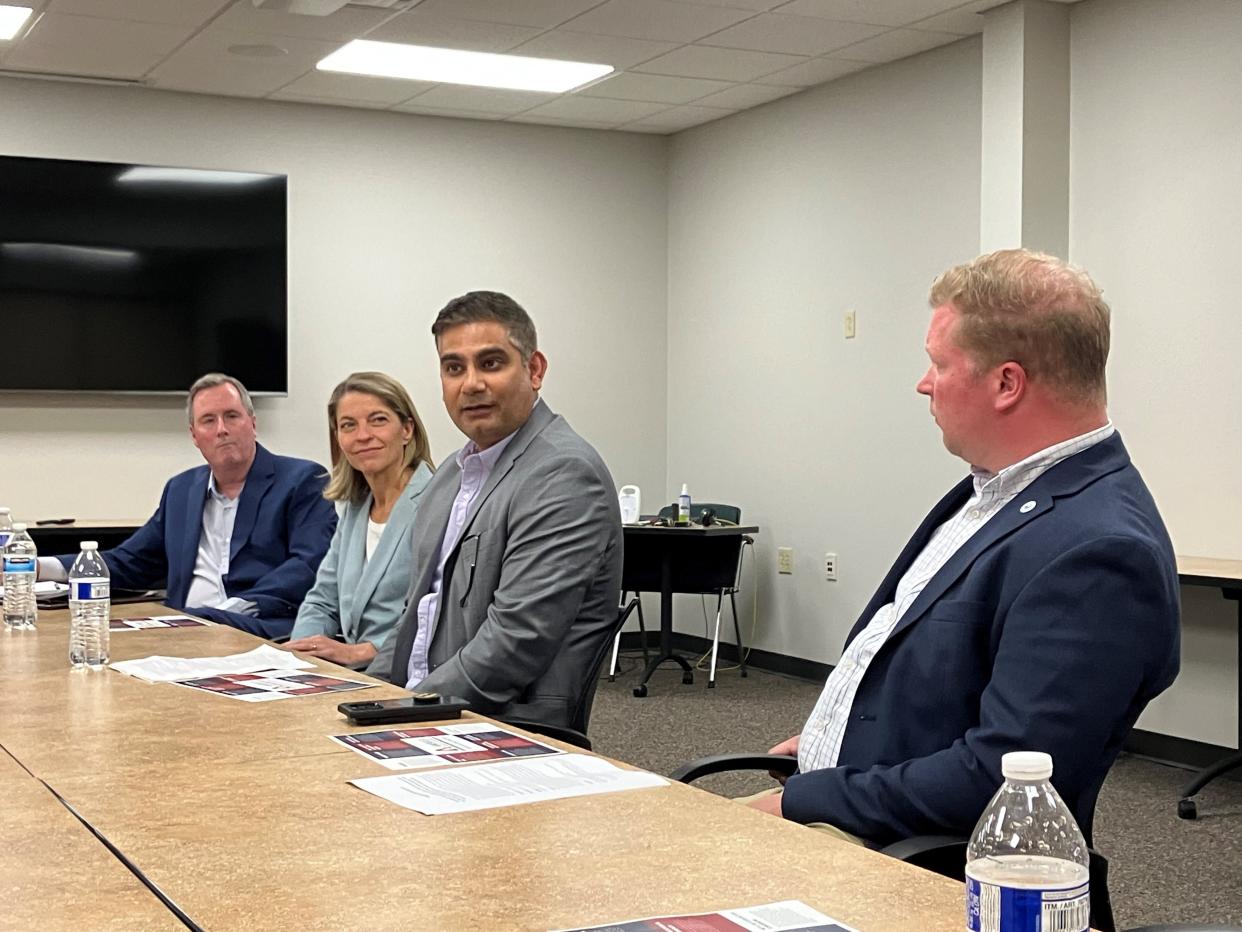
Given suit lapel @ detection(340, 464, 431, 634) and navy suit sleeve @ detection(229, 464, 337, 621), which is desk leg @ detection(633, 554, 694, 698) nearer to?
navy suit sleeve @ detection(229, 464, 337, 621)

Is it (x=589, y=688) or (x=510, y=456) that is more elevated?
(x=510, y=456)

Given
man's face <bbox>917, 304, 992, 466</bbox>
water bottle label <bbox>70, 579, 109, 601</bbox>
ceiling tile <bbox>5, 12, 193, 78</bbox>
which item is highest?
ceiling tile <bbox>5, 12, 193, 78</bbox>

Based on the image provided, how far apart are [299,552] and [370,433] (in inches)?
26.2

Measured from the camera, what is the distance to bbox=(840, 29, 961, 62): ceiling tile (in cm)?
655

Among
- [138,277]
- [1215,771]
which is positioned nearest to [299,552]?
[1215,771]

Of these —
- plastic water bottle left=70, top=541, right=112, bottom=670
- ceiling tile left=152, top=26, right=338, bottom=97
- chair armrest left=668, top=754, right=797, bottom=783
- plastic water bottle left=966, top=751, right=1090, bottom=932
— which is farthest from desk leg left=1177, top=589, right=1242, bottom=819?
ceiling tile left=152, top=26, right=338, bottom=97

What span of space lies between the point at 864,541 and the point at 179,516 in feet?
12.1

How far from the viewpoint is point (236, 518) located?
452cm

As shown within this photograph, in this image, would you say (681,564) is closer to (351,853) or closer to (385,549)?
(385,549)

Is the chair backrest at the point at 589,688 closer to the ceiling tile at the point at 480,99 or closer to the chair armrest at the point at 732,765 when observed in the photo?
the chair armrest at the point at 732,765

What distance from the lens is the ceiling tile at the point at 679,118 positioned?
26.6ft

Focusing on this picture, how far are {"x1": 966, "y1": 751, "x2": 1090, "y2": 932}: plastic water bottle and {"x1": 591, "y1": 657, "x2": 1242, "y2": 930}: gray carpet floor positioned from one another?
8.70ft

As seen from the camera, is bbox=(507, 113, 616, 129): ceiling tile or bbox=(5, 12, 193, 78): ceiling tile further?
bbox=(507, 113, 616, 129): ceiling tile

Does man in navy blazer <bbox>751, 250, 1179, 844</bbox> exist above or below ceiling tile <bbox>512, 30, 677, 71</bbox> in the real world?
below
